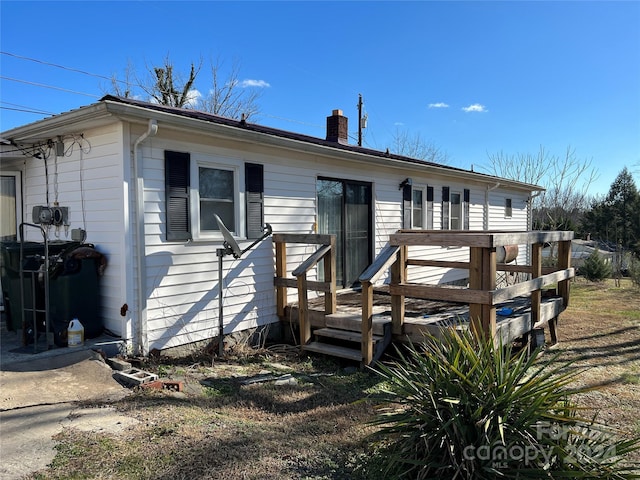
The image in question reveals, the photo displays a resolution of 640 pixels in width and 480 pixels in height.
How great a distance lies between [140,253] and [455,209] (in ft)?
27.5

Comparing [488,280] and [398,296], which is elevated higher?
[488,280]

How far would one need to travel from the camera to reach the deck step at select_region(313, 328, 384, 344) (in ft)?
17.4

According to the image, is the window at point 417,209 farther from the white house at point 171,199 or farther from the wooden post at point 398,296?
the wooden post at point 398,296

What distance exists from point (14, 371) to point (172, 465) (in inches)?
89.0

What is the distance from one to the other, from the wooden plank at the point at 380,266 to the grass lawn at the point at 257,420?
1164mm

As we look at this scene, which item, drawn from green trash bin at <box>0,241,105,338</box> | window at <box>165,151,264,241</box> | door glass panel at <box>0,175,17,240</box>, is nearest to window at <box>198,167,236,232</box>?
window at <box>165,151,264,241</box>

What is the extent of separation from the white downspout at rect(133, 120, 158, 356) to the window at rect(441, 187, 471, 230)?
7482mm

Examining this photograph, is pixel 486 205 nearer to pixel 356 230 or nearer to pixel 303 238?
pixel 356 230

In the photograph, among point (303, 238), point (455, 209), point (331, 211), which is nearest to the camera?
point (303, 238)

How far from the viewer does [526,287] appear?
5.30 metres

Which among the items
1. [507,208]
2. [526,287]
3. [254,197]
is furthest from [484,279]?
[507,208]

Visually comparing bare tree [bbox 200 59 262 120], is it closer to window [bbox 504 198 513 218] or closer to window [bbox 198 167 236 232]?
window [bbox 504 198 513 218]

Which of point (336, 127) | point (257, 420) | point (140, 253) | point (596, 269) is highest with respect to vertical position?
point (336, 127)

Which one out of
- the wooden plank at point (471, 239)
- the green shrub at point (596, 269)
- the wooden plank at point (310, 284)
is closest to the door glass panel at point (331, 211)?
the wooden plank at point (310, 284)
